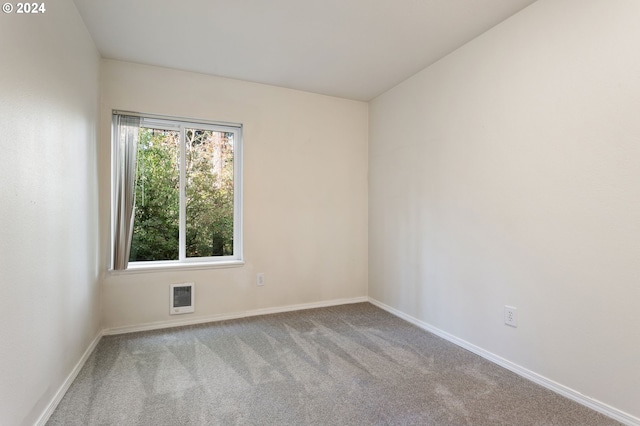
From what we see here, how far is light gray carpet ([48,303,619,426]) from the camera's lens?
1.68 metres

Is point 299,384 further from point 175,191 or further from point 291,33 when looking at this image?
point 291,33

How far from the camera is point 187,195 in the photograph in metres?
3.20

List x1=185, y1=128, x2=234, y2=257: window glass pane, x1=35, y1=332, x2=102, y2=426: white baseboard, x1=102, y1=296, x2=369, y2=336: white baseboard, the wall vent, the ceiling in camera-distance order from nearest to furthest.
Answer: x1=35, y1=332, x2=102, y2=426: white baseboard < the ceiling < x1=102, y1=296, x2=369, y2=336: white baseboard < the wall vent < x1=185, y1=128, x2=234, y2=257: window glass pane

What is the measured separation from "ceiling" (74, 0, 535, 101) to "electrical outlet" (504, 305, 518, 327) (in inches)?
82.1

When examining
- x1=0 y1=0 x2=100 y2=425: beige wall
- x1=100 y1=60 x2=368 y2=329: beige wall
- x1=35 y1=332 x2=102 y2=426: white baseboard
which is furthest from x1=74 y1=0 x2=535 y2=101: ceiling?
x1=35 y1=332 x2=102 y2=426: white baseboard

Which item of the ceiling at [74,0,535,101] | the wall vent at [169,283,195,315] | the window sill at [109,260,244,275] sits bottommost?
the wall vent at [169,283,195,315]

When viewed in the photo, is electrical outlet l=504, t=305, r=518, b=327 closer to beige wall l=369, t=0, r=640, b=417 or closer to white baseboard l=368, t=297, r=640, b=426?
beige wall l=369, t=0, r=640, b=417

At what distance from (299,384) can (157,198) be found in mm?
2245

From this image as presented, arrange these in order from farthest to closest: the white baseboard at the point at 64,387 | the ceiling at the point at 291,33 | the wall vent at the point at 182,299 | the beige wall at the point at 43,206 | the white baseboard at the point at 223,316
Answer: the wall vent at the point at 182,299
the white baseboard at the point at 223,316
the ceiling at the point at 291,33
the white baseboard at the point at 64,387
the beige wall at the point at 43,206

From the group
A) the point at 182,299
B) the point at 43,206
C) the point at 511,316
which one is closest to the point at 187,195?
the point at 182,299

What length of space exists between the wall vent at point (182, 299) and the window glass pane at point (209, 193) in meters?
0.35

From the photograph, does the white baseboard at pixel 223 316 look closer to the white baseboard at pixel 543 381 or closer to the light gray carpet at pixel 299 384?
the light gray carpet at pixel 299 384

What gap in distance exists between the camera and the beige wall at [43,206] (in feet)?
4.39

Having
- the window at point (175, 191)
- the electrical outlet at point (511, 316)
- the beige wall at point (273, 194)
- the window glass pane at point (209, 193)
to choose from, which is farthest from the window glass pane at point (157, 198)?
the electrical outlet at point (511, 316)
